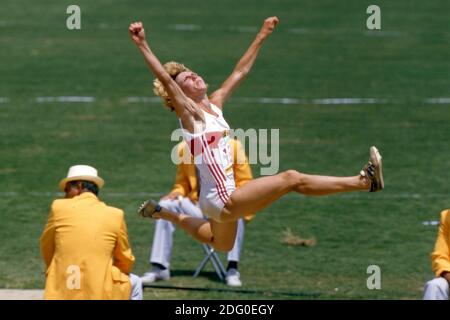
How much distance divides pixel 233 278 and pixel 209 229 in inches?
93.3

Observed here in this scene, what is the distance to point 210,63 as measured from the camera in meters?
24.8

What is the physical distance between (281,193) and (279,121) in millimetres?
10302

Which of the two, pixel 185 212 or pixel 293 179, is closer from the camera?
pixel 293 179

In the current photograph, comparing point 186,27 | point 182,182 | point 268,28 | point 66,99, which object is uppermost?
point 186,27

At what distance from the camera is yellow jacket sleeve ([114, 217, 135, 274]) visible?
11.1 metres

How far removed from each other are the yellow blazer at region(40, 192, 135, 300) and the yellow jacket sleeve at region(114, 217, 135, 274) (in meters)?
0.01

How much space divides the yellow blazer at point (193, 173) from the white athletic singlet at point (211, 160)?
258 centimetres

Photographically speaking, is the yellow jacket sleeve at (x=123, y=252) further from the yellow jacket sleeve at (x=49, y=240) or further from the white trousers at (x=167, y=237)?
the white trousers at (x=167, y=237)

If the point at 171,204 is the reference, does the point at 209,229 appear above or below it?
below

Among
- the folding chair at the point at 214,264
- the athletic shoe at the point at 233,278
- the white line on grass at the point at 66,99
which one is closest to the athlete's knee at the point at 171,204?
the folding chair at the point at 214,264

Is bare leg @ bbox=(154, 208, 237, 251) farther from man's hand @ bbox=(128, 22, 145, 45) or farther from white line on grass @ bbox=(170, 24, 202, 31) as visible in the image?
white line on grass @ bbox=(170, 24, 202, 31)

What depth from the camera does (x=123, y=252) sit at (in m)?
11.2

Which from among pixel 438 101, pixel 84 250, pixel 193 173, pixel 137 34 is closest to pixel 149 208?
pixel 84 250

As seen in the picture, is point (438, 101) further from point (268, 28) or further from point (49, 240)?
point (49, 240)
